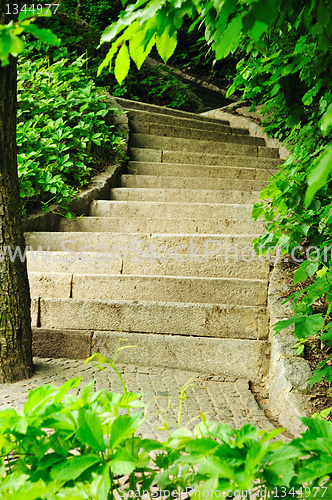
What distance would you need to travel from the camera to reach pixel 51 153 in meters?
4.75

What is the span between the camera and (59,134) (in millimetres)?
4801

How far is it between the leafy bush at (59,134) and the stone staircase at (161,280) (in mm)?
481

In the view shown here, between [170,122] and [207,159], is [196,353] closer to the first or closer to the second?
[207,159]

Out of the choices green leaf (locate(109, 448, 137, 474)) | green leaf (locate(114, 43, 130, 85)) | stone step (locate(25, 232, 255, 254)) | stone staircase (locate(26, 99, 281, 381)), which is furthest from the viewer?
stone step (locate(25, 232, 255, 254))

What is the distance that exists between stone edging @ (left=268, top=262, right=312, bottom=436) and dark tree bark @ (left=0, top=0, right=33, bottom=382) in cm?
168

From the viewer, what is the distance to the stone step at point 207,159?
19.0 ft

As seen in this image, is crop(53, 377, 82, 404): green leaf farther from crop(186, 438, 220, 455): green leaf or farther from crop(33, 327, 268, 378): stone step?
crop(33, 327, 268, 378): stone step

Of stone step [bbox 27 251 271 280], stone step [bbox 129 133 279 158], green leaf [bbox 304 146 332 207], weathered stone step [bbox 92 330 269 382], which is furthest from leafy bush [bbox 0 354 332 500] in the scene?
stone step [bbox 129 133 279 158]

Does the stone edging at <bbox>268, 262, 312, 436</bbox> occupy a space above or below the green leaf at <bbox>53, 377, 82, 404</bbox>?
below

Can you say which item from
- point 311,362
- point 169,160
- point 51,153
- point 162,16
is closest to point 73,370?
point 311,362

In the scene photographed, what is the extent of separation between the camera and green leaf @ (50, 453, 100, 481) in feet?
2.41

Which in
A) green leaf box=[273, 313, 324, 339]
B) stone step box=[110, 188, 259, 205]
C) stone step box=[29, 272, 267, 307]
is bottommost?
stone step box=[29, 272, 267, 307]

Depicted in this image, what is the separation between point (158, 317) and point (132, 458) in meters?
2.38

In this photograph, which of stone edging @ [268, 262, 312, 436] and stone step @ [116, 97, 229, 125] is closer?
stone edging @ [268, 262, 312, 436]
